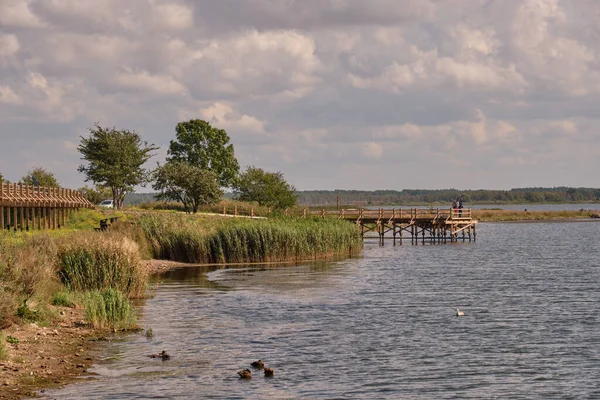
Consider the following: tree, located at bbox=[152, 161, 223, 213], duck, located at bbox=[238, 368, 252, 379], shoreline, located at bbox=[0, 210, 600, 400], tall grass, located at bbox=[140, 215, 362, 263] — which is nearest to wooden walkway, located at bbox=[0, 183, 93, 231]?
tall grass, located at bbox=[140, 215, 362, 263]

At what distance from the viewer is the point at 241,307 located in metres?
34.5

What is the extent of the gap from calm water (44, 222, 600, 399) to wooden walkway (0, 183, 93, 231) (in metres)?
12.5

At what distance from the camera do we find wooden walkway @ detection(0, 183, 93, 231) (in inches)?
2088

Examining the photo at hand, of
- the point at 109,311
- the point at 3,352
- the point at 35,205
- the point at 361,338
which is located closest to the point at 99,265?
the point at 109,311

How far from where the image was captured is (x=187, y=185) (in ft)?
297

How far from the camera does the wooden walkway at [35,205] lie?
5303 centimetres

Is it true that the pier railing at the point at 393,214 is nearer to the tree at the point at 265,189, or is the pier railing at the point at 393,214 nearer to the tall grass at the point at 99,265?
the tree at the point at 265,189

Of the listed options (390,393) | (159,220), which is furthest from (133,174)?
(390,393)

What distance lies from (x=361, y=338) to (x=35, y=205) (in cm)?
3475

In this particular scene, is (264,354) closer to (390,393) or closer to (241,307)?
(390,393)

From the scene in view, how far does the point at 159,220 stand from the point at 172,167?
35.0 meters

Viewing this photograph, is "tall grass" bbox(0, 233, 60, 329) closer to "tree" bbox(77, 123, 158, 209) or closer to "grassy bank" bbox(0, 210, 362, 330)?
"grassy bank" bbox(0, 210, 362, 330)

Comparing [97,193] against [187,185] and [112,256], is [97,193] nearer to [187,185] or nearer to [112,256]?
[187,185]

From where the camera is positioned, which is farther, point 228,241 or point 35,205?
point 35,205
